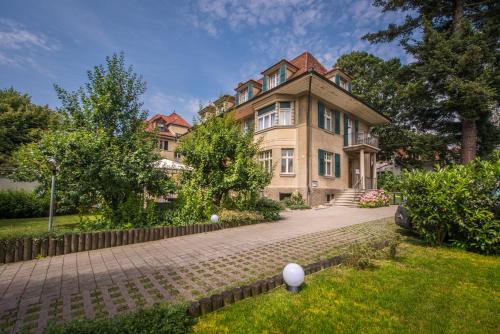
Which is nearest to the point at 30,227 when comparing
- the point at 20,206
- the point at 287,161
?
the point at 20,206

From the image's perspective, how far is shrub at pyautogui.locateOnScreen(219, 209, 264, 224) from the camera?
8.32m

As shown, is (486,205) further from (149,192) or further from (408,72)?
(408,72)

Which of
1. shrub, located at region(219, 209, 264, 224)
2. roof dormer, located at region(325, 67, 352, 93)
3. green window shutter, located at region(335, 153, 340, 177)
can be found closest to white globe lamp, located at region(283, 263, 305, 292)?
shrub, located at region(219, 209, 264, 224)

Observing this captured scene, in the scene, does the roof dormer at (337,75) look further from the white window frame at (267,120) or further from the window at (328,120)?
the white window frame at (267,120)

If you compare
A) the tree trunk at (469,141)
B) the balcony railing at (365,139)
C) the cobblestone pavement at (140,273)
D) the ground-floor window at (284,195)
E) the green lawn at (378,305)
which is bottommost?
the cobblestone pavement at (140,273)

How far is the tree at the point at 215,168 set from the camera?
8438 millimetres

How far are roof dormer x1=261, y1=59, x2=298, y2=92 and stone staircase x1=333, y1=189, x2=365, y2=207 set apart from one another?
999 cm

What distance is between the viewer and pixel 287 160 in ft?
56.2

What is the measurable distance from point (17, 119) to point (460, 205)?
116 feet

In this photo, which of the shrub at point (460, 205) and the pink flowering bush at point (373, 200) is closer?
the shrub at point (460, 205)

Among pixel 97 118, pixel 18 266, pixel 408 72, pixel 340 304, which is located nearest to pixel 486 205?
pixel 340 304

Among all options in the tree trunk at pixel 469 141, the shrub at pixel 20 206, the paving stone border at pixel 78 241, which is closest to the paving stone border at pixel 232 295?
the paving stone border at pixel 78 241

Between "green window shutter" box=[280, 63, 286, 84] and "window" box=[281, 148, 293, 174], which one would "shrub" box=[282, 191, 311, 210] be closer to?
"window" box=[281, 148, 293, 174]

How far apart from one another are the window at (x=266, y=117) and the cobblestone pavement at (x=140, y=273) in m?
12.2
